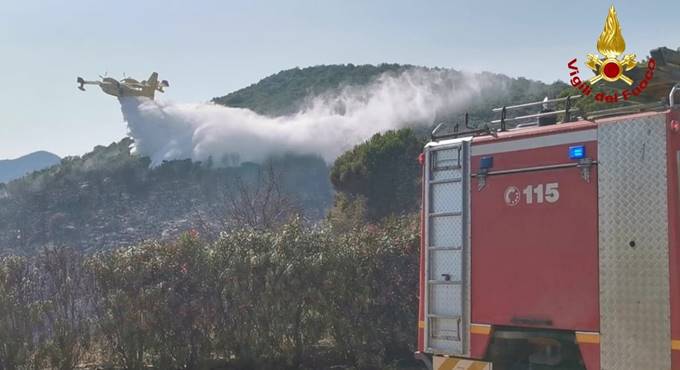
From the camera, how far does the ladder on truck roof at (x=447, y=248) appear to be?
7367 mm

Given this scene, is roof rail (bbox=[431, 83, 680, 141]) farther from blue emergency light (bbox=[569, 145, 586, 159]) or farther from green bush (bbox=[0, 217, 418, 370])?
green bush (bbox=[0, 217, 418, 370])

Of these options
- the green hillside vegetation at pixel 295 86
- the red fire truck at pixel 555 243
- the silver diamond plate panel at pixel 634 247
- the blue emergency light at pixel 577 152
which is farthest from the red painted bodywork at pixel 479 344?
the green hillside vegetation at pixel 295 86

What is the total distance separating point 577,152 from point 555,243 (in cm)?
74

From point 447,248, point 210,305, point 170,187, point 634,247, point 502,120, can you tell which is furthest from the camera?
point 170,187

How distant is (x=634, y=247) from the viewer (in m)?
6.11

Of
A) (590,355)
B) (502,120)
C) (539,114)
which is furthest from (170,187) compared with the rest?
(590,355)

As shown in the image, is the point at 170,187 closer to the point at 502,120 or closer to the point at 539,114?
the point at 502,120

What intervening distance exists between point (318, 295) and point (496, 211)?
6.46 m

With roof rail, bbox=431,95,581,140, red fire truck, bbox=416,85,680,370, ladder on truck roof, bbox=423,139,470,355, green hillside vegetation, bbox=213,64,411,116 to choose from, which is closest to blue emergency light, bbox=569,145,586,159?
red fire truck, bbox=416,85,680,370

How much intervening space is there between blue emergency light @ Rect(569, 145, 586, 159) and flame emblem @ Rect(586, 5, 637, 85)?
90 centimetres

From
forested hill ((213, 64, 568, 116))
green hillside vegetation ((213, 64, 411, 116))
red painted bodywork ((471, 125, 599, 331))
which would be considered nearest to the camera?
red painted bodywork ((471, 125, 599, 331))

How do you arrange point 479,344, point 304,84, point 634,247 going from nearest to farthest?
point 634,247
point 479,344
point 304,84

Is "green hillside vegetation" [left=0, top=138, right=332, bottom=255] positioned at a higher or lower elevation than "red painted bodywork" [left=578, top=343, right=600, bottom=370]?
higher

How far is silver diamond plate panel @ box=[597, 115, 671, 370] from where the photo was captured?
5.95m
